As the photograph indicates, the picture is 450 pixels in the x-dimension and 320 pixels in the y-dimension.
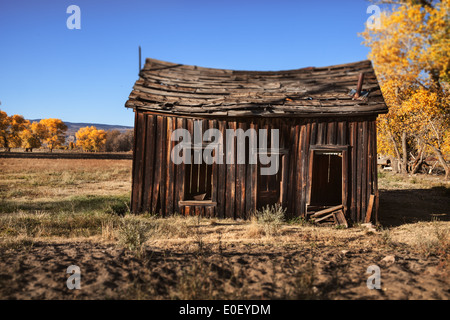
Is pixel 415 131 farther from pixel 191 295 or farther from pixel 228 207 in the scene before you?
pixel 191 295

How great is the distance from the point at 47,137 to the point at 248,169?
93.7m

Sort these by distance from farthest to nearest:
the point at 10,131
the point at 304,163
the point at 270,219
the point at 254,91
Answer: the point at 10,131 → the point at 254,91 → the point at 304,163 → the point at 270,219

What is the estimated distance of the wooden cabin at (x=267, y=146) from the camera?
26.4ft

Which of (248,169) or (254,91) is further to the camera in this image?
(254,91)

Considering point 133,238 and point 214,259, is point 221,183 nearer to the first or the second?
point 133,238

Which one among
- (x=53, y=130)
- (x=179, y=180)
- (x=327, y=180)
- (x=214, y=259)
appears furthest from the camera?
(x=53, y=130)

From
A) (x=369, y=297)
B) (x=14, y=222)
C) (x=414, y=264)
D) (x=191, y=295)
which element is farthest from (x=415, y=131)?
(x=14, y=222)

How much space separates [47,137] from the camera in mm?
84625

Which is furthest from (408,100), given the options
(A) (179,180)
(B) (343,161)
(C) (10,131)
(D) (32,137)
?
(C) (10,131)

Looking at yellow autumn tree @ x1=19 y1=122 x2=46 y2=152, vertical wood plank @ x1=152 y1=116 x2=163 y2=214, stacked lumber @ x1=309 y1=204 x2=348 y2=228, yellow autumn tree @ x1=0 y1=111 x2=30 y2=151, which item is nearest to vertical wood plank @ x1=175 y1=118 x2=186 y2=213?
vertical wood plank @ x1=152 y1=116 x2=163 y2=214

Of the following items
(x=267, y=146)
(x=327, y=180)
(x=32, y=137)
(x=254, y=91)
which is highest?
(x=32, y=137)

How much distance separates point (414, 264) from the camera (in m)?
4.40

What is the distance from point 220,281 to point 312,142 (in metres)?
5.55

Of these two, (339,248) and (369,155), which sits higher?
(369,155)
